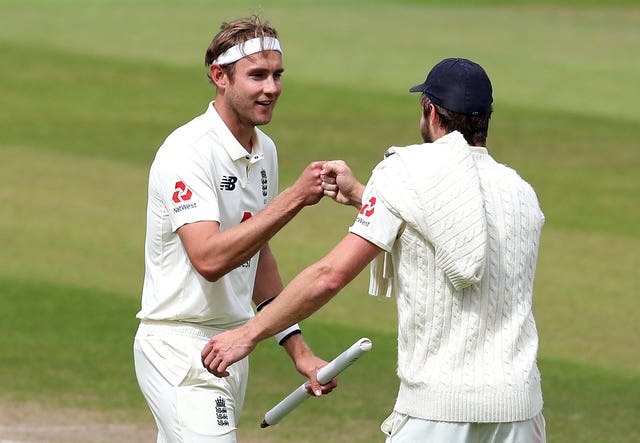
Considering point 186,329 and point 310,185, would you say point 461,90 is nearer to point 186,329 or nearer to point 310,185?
point 310,185

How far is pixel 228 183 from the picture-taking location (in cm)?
593

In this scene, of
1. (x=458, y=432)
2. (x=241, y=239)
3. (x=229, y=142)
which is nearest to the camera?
(x=458, y=432)

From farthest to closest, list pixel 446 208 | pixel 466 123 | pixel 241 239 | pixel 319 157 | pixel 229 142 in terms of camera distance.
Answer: pixel 319 157 → pixel 229 142 → pixel 241 239 → pixel 466 123 → pixel 446 208

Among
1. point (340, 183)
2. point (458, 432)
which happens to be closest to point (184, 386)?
point (340, 183)

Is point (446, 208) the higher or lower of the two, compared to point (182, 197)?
higher

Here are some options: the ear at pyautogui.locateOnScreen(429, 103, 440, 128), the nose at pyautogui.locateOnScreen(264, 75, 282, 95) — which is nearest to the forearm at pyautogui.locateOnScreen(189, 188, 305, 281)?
the nose at pyautogui.locateOnScreen(264, 75, 282, 95)

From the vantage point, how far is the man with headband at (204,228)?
18.9 ft

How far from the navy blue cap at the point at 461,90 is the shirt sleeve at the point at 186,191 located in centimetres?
114

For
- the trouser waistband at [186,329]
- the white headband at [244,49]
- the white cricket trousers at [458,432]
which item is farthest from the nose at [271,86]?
the white cricket trousers at [458,432]

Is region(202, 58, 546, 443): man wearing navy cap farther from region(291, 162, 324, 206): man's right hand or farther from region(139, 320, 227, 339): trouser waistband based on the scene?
region(139, 320, 227, 339): trouser waistband

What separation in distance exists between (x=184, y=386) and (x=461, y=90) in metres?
1.79

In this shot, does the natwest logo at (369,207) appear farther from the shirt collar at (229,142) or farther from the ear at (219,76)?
the ear at (219,76)

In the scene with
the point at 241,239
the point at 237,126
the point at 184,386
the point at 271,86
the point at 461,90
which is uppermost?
the point at 461,90

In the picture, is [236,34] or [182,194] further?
[236,34]
